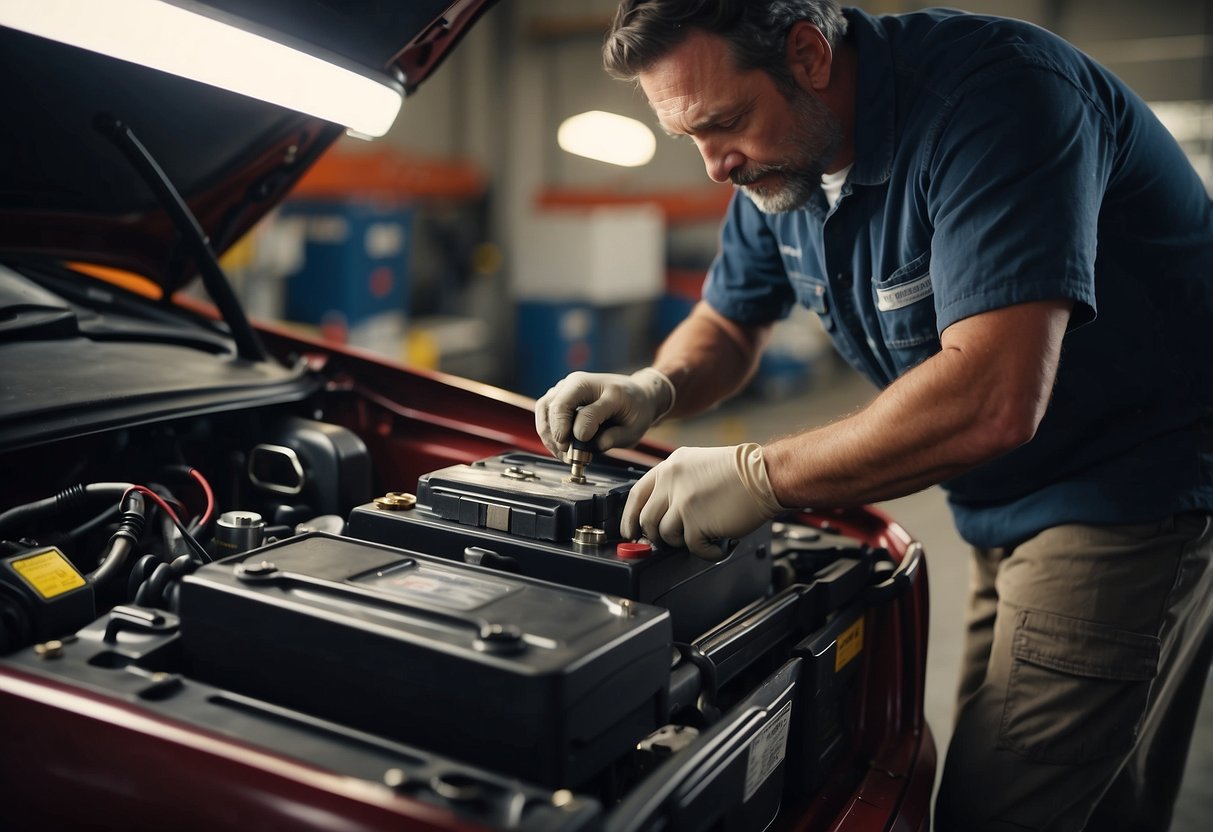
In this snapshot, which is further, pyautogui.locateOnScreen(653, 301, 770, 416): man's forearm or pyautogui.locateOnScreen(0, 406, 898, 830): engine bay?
pyautogui.locateOnScreen(653, 301, 770, 416): man's forearm

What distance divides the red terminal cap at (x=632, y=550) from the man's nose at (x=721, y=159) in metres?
0.57

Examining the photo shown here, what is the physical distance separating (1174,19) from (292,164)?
762 cm

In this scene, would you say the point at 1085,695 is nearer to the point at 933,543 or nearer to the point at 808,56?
the point at 808,56

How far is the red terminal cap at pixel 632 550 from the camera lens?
1053mm

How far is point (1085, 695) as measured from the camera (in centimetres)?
139

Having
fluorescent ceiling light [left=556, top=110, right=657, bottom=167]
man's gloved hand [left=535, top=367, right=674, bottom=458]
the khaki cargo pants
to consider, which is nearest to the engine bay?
man's gloved hand [left=535, top=367, right=674, bottom=458]

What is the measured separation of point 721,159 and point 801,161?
11 cm

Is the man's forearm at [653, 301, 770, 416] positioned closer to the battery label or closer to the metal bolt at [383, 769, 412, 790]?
the battery label

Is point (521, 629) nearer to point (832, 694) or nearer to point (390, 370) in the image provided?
point (832, 694)

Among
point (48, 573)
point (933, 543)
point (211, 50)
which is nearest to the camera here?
point (48, 573)

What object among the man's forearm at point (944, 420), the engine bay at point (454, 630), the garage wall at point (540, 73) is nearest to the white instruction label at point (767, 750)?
the engine bay at point (454, 630)

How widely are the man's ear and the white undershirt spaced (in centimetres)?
14

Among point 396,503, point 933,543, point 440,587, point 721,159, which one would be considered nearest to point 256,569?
point 440,587

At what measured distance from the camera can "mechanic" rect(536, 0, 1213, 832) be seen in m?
1.15
